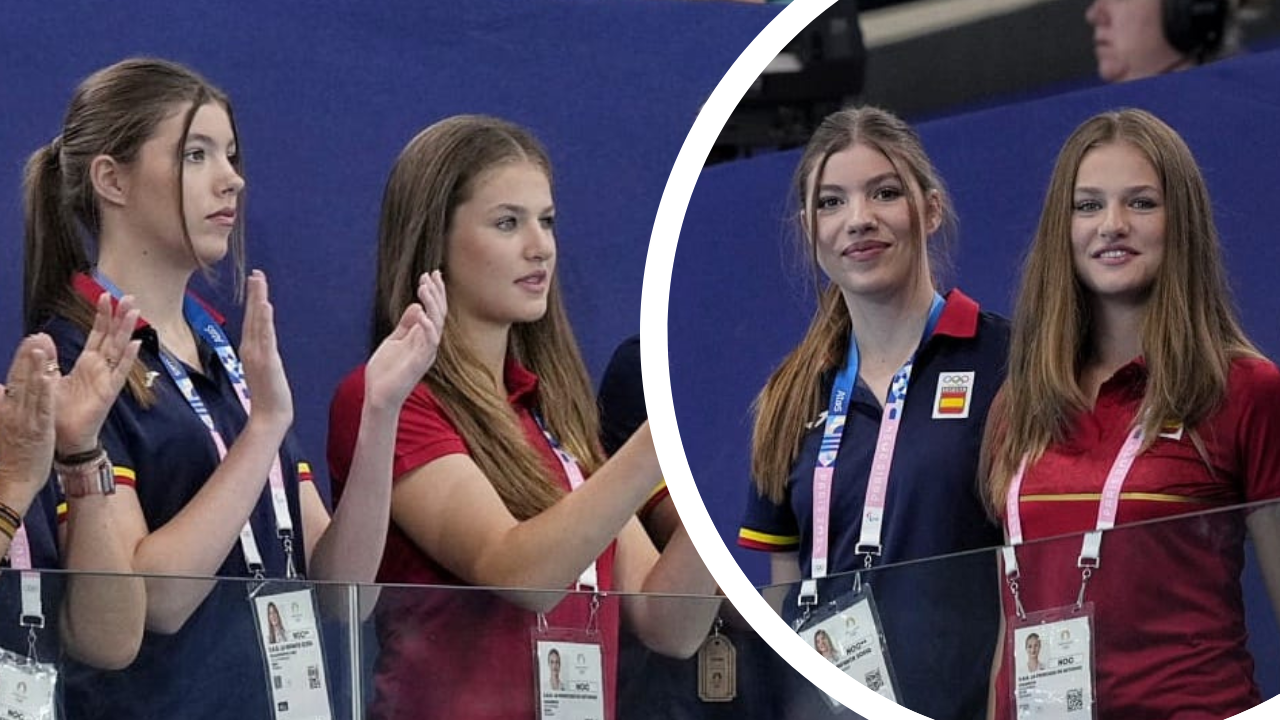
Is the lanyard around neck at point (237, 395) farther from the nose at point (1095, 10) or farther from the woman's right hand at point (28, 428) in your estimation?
the nose at point (1095, 10)

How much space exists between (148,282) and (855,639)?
460 millimetres

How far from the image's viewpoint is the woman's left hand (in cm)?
137

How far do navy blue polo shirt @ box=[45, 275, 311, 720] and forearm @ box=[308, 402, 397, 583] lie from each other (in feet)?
0.08

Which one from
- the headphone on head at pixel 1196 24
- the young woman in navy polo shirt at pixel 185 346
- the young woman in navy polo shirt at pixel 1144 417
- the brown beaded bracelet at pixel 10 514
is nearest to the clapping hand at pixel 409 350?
the young woman in navy polo shirt at pixel 185 346

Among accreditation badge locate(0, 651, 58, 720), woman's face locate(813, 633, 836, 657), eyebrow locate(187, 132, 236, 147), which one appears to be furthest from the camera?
eyebrow locate(187, 132, 236, 147)

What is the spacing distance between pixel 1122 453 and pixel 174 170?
57 centimetres

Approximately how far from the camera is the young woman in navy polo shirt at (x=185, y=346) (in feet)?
4.59

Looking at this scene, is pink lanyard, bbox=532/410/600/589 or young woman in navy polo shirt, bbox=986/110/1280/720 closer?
young woman in navy polo shirt, bbox=986/110/1280/720

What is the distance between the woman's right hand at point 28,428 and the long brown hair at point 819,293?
1.27ft

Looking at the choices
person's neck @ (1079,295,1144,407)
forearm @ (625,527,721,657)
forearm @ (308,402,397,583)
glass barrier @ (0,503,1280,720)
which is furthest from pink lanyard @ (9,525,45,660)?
person's neck @ (1079,295,1144,407)

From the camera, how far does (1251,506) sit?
50.1 inches

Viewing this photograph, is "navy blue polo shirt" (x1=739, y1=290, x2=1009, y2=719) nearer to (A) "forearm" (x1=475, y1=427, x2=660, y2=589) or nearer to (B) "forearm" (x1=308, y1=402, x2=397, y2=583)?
(A) "forearm" (x1=475, y1=427, x2=660, y2=589)

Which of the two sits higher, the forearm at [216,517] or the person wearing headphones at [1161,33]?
the person wearing headphones at [1161,33]

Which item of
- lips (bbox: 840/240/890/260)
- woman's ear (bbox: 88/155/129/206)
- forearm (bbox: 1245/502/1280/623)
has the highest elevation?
woman's ear (bbox: 88/155/129/206)
